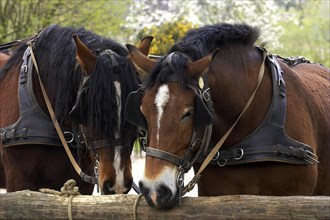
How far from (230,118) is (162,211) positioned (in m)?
0.89

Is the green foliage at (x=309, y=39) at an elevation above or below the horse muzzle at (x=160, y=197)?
above

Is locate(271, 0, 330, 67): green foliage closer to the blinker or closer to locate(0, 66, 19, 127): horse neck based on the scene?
locate(0, 66, 19, 127): horse neck

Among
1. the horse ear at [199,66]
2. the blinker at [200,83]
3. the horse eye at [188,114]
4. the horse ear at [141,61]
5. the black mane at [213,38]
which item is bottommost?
the horse eye at [188,114]

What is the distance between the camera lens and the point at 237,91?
13.8 feet

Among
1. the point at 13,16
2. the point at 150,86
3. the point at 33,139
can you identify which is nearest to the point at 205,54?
the point at 150,86

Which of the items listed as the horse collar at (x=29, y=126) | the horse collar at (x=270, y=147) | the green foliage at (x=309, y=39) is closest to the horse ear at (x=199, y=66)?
the horse collar at (x=270, y=147)

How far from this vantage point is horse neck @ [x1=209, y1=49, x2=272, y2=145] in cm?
414

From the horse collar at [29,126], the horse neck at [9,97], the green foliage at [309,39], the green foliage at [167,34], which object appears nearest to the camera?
the horse collar at [29,126]

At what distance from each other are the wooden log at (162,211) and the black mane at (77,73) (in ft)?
2.27

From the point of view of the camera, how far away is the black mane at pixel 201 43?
3.81 meters

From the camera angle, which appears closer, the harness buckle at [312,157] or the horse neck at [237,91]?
the horse neck at [237,91]

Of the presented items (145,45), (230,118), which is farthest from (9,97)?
(230,118)

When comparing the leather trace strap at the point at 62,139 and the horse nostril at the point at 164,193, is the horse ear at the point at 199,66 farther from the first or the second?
the leather trace strap at the point at 62,139

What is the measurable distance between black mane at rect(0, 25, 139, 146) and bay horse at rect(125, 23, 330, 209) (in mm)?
279
